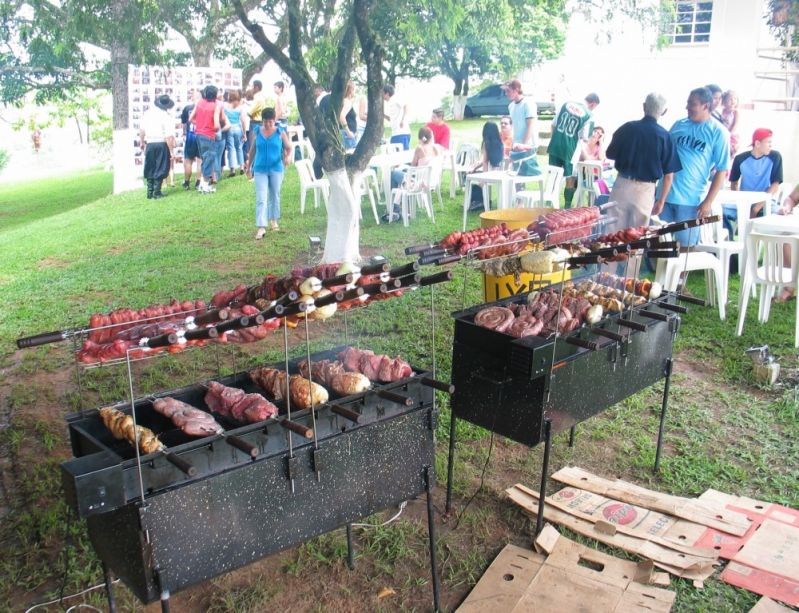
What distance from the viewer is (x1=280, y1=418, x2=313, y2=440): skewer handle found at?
2.70m

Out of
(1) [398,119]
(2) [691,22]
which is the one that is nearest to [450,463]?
(1) [398,119]

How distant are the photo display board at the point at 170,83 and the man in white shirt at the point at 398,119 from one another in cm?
295

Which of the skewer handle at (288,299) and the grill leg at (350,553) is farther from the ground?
the skewer handle at (288,299)

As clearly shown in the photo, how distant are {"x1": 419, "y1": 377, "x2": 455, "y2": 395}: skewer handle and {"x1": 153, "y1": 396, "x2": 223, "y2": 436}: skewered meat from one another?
3.04 feet

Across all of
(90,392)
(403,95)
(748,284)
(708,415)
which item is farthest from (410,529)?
(403,95)

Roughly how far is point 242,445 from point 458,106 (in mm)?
17130

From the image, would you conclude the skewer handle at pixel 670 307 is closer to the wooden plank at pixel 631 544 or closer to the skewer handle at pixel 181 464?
the wooden plank at pixel 631 544

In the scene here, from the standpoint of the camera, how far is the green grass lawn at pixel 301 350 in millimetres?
3988

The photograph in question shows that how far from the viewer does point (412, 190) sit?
12023mm

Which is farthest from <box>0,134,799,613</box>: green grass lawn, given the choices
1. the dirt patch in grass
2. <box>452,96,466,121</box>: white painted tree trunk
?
<box>452,96,466,121</box>: white painted tree trunk

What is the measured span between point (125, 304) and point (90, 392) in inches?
91.8

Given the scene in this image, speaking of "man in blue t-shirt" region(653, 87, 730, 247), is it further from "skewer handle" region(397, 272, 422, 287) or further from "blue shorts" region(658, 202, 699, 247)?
"skewer handle" region(397, 272, 422, 287)

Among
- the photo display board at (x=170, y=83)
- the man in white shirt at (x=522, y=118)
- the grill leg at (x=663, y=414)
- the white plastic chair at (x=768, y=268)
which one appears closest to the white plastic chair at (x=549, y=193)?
the man in white shirt at (x=522, y=118)

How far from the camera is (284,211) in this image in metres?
12.8
